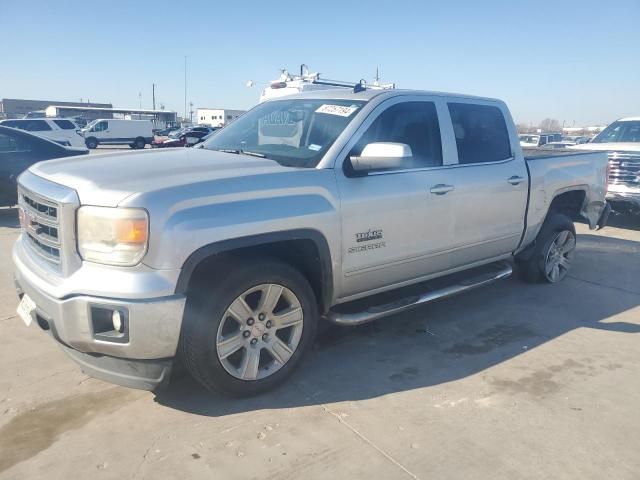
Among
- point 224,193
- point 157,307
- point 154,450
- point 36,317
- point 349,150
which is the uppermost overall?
point 349,150

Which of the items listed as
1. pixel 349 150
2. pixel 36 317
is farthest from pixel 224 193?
pixel 36 317

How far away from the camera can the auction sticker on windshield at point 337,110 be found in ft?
12.5

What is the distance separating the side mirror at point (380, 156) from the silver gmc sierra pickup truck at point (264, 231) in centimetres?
1

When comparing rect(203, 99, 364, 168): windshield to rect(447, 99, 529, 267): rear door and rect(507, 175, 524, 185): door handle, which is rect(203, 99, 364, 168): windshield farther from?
rect(507, 175, 524, 185): door handle

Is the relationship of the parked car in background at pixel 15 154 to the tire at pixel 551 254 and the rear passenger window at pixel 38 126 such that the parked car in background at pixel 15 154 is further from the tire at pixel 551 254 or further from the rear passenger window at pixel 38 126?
the rear passenger window at pixel 38 126

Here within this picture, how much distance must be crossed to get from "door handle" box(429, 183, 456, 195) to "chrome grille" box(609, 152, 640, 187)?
6.61 meters

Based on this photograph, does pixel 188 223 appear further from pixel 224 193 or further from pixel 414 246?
pixel 414 246

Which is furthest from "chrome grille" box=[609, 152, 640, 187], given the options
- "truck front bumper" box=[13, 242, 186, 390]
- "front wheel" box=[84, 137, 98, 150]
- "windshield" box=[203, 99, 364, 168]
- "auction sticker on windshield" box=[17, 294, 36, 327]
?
"front wheel" box=[84, 137, 98, 150]

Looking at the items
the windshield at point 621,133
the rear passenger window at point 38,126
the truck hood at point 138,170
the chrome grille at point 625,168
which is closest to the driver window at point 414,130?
the truck hood at point 138,170

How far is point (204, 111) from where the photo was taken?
3118 inches

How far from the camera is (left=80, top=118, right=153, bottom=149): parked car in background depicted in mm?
34938

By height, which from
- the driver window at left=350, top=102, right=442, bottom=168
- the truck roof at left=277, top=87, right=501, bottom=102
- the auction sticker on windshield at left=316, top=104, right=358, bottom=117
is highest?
the truck roof at left=277, top=87, right=501, bottom=102

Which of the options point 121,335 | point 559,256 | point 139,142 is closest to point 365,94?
point 121,335

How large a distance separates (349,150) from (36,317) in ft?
7.11
